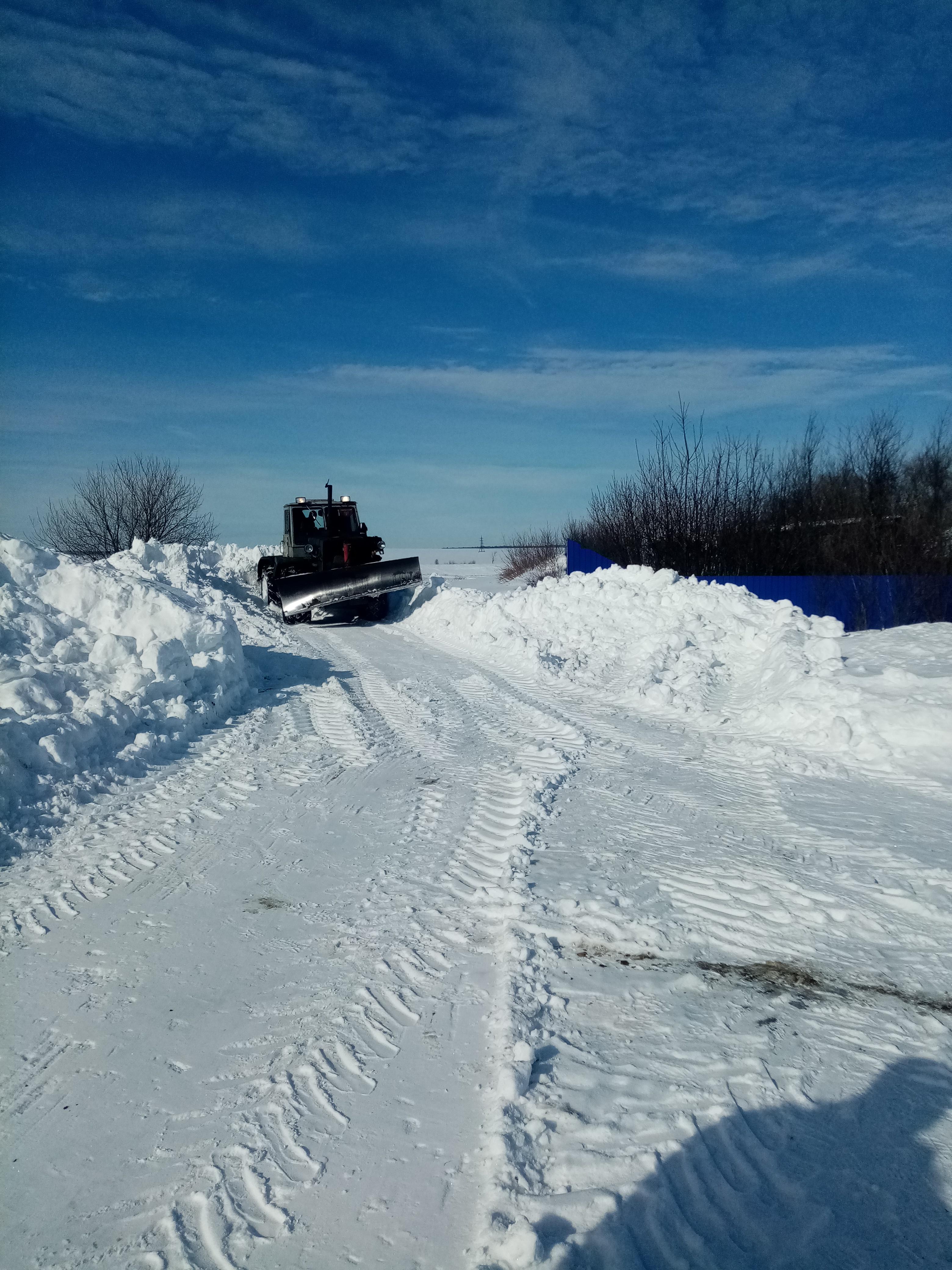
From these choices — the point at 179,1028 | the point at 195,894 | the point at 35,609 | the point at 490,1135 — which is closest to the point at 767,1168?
the point at 490,1135

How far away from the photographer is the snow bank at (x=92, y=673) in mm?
6156

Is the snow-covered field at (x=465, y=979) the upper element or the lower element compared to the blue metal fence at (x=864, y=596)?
lower

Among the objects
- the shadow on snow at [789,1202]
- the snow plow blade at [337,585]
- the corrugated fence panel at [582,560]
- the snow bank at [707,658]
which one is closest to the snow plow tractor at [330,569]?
the snow plow blade at [337,585]

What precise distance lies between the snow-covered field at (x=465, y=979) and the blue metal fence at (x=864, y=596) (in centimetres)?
708

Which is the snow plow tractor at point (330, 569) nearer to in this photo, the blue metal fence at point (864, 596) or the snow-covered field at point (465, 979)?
the blue metal fence at point (864, 596)

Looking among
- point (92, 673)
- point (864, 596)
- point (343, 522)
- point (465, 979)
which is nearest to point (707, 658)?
point (864, 596)

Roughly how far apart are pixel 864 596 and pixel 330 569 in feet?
37.1

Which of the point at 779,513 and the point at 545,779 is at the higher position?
the point at 779,513

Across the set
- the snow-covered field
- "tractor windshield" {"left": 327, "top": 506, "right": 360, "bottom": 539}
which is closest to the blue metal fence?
the snow-covered field

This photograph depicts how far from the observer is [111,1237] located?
7.76 ft

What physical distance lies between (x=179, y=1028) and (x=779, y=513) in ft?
63.4

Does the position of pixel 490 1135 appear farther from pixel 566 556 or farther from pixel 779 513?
pixel 566 556

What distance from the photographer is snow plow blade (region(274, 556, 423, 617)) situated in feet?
57.2

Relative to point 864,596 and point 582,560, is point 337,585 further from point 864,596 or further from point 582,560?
point 864,596
